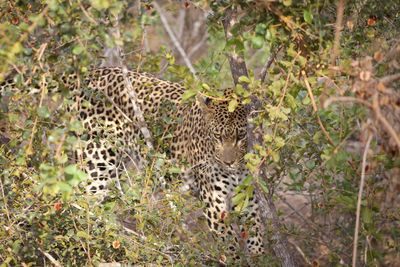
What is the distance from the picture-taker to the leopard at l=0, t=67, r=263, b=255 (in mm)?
5473

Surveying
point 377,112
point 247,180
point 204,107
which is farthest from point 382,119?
point 204,107

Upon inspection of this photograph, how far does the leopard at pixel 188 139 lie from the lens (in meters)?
5.47

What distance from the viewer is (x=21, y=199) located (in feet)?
15.4

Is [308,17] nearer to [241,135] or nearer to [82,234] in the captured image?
[241,135]

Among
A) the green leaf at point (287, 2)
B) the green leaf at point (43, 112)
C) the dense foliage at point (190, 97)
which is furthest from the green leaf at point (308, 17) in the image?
the green leaf at point (43, 112)

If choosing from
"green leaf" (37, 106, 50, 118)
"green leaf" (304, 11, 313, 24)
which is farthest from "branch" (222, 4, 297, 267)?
"green leaf" (37, 106, 50, 118)

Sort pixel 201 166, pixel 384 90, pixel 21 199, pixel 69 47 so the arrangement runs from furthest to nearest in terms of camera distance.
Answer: pixel 201 166 → pixel 21 199 → pixel 69 47 → pixel 384 90

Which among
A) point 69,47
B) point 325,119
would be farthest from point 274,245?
point 69,47

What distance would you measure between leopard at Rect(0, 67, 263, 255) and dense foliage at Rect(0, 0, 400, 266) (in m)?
0.49

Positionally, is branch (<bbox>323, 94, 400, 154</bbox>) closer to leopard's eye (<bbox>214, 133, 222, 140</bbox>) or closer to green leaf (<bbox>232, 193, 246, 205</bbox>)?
green leaf (<bbox>232, 193, 246, 205</bbox>)

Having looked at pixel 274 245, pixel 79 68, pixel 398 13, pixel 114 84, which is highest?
pixel 398 13

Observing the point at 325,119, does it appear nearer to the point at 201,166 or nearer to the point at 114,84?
the point at 201,166

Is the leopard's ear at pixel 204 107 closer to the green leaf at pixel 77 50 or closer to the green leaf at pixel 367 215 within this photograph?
the green leaf at pixel 367 215

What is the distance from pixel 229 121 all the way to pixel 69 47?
2402 millimetres
